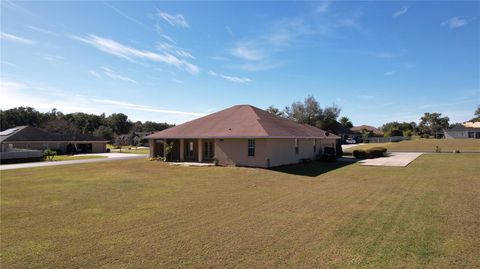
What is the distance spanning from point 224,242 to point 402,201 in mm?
7293

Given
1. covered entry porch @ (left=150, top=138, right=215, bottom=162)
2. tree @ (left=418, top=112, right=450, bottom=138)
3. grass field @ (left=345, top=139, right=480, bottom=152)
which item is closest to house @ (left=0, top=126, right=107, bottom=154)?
covered entry porch @ (left=150, top=138, right=215, bottom=162)

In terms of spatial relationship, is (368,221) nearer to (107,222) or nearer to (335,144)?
(107,222)

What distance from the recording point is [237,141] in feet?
76.6

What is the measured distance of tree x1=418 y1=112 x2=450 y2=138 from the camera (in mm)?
107375

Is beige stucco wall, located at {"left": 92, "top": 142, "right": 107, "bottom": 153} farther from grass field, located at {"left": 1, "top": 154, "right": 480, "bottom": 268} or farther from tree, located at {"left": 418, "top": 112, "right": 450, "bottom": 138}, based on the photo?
tree, located at {"left": 418, "top": 112, "right": 450, "bottom": 138}

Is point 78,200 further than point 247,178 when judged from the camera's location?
No

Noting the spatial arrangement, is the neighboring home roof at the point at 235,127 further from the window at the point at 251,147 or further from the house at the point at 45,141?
the house at the point at 45,141

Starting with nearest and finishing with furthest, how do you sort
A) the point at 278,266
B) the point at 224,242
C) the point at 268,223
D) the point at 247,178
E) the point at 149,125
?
the point at 278,266 < the point at 224,242 < the point at 268,223 < the point at 247,178 < the point at 149,125

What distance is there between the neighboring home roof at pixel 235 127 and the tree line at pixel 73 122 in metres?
59.4

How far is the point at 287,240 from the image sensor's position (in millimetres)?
6758

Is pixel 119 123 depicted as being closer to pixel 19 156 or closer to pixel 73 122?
pixel 73 122

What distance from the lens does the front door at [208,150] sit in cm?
2616

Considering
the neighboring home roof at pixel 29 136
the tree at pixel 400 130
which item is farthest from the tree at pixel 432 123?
the neighboring home roof at pixel 29 136

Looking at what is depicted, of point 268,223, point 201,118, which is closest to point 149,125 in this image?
point 201,118
